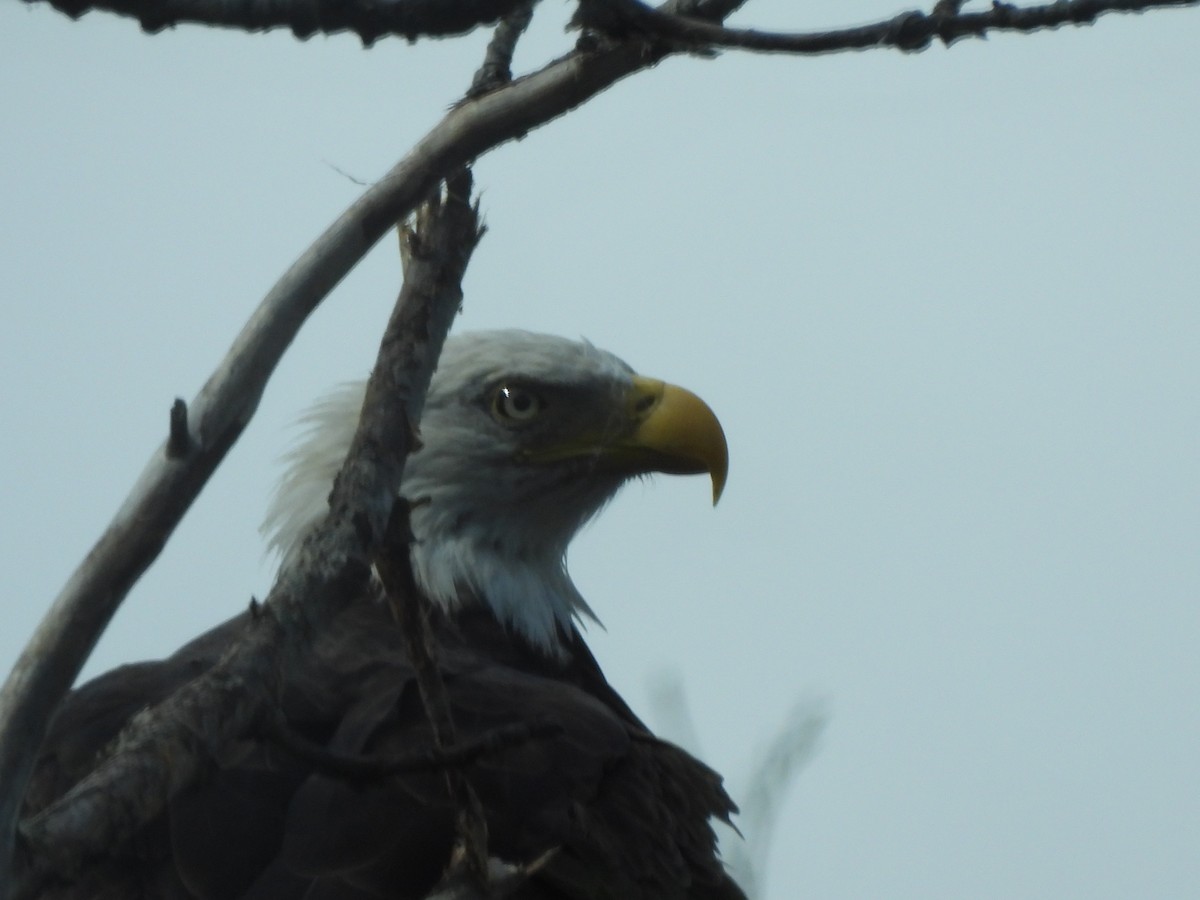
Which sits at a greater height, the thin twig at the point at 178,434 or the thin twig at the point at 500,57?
the thin twig at the point at 500,57

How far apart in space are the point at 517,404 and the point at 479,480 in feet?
0.78

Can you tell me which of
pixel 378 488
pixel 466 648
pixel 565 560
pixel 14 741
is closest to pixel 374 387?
pixel 378 488

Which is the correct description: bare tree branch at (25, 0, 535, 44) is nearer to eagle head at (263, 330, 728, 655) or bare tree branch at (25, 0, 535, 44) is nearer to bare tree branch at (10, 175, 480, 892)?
bare tree branch at (10, 175, 480, 892)

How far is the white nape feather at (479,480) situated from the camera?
4.57 metres

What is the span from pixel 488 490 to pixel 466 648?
1.64 ft

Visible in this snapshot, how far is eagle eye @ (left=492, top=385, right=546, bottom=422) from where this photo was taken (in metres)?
4.60

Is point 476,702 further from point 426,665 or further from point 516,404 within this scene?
point 516,404

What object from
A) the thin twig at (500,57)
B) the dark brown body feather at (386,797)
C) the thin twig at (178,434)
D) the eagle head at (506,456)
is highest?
the thin twig at (500,57)

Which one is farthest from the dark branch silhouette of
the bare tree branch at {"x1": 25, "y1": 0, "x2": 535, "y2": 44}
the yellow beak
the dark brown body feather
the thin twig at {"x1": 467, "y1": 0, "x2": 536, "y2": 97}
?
the yellow beak

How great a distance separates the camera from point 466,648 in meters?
4.36

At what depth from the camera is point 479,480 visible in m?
4.64

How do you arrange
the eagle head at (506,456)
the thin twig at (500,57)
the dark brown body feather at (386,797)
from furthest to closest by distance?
1. the eagle head at (506,456)
2. the dark brown body feather at (386,797)
3. the thin twig at (500,57)

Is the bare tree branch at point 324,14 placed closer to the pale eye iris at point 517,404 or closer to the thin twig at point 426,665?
the thin twig at point 426,665

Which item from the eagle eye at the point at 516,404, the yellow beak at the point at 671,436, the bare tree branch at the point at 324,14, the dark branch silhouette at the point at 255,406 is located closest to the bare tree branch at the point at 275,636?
the dark branch silhouette at the point at 255,406
